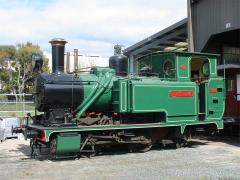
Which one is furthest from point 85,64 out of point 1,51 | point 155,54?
point 155,54

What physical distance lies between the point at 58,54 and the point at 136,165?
340cm

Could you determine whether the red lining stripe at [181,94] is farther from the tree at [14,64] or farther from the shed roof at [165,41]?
the tree at [14,64]

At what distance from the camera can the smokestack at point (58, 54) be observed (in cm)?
1038

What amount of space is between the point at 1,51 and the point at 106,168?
4726cm

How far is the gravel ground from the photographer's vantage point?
27.0ft

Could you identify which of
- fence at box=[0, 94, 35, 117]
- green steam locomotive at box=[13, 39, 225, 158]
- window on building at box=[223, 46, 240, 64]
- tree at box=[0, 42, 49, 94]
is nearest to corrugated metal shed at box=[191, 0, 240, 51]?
window on building at box=[223, 46, 240, 64]

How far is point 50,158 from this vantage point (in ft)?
34.4

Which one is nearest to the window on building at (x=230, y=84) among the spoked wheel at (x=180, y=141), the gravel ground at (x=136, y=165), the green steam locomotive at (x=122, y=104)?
the green steam locomotive at (x=122, y=104)

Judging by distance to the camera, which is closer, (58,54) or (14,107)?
(58,54)

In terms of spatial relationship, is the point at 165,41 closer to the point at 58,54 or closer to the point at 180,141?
the point at 180,141

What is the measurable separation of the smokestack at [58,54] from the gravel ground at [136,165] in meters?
2.35

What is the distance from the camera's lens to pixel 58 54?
10.5 metres

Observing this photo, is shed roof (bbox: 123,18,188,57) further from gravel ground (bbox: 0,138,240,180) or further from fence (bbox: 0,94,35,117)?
gravel ground (bbox: 0,138,240,180)

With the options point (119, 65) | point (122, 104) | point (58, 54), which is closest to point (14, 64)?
point (119, 65)
